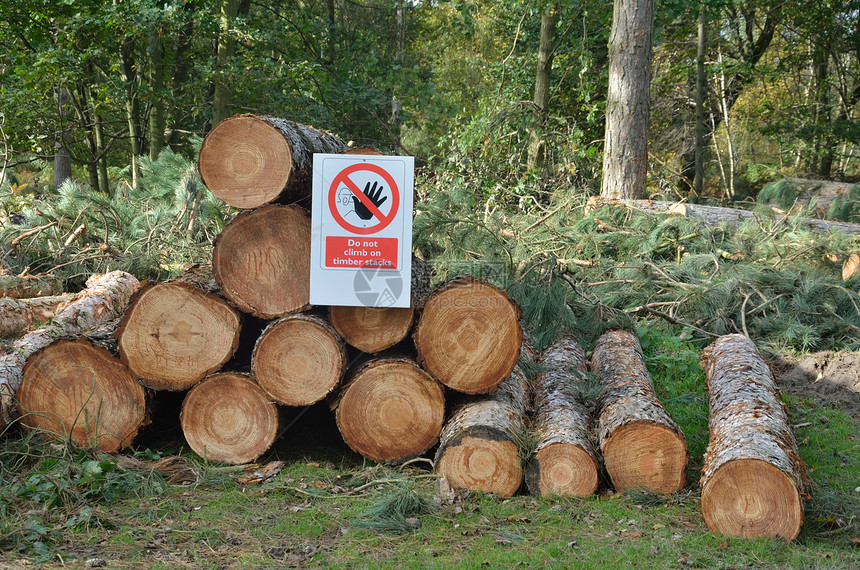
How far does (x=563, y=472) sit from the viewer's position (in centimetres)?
405

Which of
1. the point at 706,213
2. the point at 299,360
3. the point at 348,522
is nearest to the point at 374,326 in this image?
the point at 299,360

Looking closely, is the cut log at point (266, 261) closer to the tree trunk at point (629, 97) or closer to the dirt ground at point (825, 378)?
the dirt ground at point (825, 378)

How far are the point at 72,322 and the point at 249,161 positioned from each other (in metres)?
2.75

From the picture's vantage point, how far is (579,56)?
13.3 m

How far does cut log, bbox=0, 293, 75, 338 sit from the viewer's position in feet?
20.2

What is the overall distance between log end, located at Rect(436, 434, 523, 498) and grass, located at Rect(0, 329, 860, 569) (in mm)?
88

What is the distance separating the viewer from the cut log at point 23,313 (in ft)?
20.2

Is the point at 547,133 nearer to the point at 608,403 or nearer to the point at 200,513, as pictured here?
the point at 608,403

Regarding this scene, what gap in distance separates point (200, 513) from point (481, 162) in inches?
334

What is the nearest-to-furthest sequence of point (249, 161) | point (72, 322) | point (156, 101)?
1. point (249, 161)
2. point (72, 322)
3. point (156, 101)

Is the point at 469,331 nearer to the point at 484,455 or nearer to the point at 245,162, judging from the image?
the point at 484,455

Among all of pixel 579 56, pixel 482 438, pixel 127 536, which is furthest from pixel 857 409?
pixel 579 56

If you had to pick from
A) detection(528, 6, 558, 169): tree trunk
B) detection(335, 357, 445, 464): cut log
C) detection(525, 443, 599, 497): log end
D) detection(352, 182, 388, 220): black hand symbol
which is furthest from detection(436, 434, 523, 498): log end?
detection(528, 6, 558, 169): tree trunk

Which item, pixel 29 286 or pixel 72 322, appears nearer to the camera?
pixel 72 322
